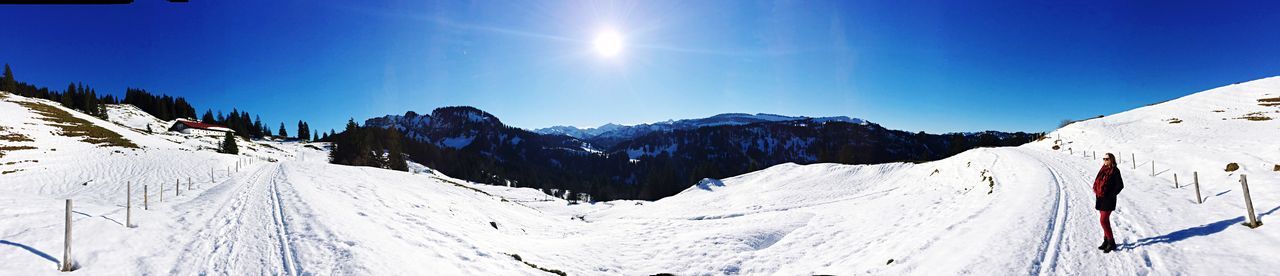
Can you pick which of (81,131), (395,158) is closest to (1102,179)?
(395,158)

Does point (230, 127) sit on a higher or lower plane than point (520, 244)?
higher

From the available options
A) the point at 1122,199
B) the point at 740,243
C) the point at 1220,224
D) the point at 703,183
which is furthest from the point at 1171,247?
the point at 703,183

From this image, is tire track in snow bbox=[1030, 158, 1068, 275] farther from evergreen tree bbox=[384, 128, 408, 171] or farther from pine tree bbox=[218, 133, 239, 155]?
pine tree bbox=[218, 133, 239, 155]

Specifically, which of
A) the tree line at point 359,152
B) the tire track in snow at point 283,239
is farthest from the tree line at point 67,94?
the tire track in snow at point 283,239

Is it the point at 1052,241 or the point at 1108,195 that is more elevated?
the point at 1108,195

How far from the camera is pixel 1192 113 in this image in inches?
1618

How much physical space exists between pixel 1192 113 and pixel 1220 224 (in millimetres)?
49324

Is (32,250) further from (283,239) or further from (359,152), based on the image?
(359,152)

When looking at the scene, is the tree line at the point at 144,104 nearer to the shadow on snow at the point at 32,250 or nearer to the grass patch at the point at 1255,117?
the shadow on snow at the point at 32,250

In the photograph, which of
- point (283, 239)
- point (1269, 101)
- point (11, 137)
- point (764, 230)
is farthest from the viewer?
point (11, 137)

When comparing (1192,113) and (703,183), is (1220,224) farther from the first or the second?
(1192,113)

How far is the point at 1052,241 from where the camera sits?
1052 cm

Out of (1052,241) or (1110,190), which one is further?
(1052,241)

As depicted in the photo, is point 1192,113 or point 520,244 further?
point 1192,113
